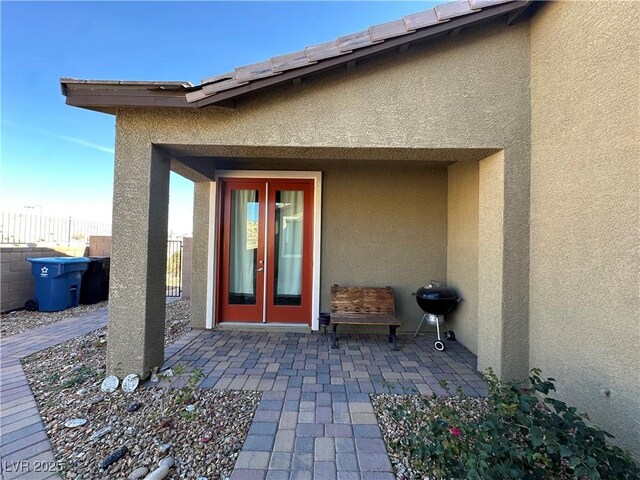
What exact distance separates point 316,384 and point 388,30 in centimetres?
400

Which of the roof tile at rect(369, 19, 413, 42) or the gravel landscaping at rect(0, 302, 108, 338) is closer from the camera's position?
the roof tile at rect(369, 19, 413, 42)

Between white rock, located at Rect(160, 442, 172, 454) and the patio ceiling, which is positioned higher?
the patio ceiling

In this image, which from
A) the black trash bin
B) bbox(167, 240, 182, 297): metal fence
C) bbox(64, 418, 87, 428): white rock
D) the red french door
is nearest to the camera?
bbox(64, 418, 87, 428): white rock

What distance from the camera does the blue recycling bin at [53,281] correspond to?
20.6 feet

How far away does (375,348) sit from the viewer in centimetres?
439

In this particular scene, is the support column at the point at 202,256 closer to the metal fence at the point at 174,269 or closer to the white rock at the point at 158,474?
the white rock at the point at 158,474

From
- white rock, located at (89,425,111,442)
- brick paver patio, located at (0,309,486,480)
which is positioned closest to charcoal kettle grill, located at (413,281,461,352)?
brick paver patio, located at (0,309,486,480)

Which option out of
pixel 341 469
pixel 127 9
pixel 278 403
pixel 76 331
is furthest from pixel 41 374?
pixel 127 9

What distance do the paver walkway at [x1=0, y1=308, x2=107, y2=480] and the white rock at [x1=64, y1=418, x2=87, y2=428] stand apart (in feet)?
0.49

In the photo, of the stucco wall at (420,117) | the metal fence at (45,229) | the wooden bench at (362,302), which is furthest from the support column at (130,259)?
the metal fence at (45,229)

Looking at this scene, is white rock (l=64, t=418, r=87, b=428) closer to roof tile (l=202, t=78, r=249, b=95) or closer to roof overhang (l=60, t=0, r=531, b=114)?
roof overhang (l=60, t=0, r=531, b=114)

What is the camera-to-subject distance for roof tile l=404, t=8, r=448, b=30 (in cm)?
287

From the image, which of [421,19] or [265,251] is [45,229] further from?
[421,19]

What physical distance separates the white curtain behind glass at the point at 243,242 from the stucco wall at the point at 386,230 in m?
1.41
